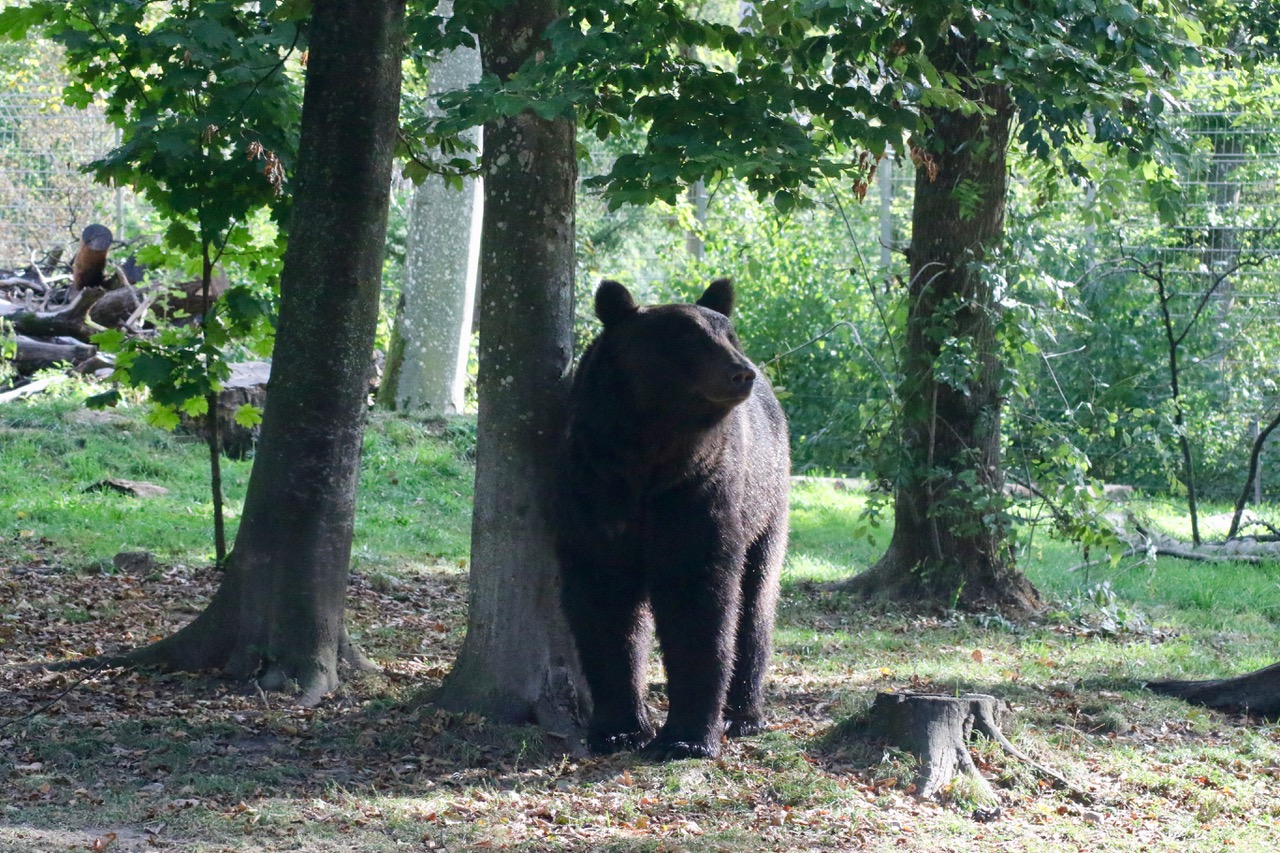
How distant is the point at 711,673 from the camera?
572cm

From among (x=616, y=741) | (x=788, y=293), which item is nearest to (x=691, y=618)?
(x=616, y=741)

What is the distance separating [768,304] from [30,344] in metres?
10.7

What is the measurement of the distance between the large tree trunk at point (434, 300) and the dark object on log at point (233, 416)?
2842 mm

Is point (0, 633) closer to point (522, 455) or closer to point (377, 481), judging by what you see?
point (522, 455)

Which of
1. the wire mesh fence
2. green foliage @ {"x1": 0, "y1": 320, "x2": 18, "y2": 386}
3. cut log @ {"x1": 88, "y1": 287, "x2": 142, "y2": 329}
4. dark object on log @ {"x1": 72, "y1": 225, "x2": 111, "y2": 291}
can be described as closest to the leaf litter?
green foliage @ {"x1": 0, "y1": 320, "x2": 18, "y2": 386}

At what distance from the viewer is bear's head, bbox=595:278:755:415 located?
5.48 meters

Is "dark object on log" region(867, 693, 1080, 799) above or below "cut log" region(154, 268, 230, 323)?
below

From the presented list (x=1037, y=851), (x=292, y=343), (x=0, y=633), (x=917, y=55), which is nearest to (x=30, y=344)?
(x=0, y=633)

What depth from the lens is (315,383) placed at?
6.32m

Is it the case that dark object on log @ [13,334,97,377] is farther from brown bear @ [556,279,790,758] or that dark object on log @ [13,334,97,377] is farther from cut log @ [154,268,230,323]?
brown bear @ [556,279,790,758]

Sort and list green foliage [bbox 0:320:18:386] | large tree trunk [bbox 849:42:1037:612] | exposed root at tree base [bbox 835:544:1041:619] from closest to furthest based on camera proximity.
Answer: large tree trunk [bbox 849:42:1037:612], exposed root at tree base [bbox 835:544:1041:619], green foliage [bbox 0:320:18:386]

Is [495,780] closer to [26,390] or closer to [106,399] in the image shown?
[106,399]

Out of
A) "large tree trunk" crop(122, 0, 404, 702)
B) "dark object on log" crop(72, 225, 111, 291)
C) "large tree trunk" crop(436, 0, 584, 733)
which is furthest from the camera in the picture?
"dark object on log" crop(72, 225, 111, 291)

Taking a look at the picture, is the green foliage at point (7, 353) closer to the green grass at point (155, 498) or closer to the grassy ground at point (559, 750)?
the green grass at point (155, 498)
